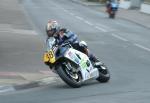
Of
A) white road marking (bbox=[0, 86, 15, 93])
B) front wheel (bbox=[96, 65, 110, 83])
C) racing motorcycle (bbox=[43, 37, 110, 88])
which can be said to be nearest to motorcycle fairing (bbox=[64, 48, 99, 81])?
racing motorcycle (bbox=[43, 37, 110, 88])

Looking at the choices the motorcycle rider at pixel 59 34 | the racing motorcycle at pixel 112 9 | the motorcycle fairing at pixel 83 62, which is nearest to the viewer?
the motorcycle fairing at pixel 83 62

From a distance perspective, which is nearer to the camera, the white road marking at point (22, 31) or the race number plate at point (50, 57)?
the race number plate at point (50, 57)

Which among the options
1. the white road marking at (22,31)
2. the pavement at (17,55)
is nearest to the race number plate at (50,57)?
the pavement at (17,55)

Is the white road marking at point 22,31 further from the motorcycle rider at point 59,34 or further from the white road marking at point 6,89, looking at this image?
the white road marking at point 6,89

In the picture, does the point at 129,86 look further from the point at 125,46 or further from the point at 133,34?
the point at 133,34

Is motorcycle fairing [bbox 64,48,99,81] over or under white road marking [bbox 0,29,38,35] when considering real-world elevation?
over

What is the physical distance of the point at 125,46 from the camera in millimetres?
24078

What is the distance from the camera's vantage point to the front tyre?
13172mm

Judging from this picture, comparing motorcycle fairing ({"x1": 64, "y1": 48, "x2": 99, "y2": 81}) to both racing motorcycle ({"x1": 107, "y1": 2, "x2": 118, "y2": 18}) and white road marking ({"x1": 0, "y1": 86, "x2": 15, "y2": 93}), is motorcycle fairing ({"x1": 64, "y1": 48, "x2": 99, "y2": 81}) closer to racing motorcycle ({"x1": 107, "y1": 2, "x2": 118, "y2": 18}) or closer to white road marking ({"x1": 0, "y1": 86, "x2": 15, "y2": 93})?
white road marking ({"x1": 0, "y1": 86, "x2": 15, "y2": 93})

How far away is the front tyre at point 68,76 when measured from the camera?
13172 millimetres

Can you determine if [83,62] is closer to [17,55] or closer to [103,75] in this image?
[103,75]

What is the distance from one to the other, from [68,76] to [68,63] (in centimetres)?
31

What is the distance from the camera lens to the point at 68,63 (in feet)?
44.0

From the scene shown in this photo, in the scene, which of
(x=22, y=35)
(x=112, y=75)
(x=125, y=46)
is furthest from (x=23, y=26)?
(x=112, y=75)
